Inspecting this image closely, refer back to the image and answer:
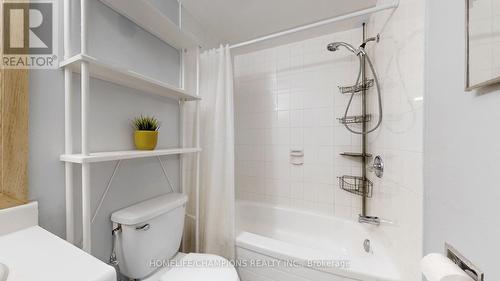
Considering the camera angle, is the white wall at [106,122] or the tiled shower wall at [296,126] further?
the tiled shower wall at [296,126]

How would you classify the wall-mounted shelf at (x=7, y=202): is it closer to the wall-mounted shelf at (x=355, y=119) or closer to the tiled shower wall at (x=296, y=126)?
the tiled shower wall at (x=296, y=126)

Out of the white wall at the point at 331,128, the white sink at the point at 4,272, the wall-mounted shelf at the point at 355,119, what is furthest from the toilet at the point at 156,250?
the wall-mounted shelf at the point at 355,119

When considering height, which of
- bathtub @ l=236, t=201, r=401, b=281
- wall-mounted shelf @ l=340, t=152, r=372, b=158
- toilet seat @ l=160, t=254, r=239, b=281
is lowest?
bathtub @ l=236, t=201, r=401, b=281

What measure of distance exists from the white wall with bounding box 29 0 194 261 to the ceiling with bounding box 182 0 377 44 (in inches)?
11.1

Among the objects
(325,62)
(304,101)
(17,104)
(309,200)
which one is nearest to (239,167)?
(309,200)

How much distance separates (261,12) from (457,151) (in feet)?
5.07

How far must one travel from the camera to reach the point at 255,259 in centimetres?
129

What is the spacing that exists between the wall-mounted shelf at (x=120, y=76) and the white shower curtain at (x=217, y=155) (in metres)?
0.21

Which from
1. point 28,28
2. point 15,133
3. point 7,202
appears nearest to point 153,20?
point 28,28

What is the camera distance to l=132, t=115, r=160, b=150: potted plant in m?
1.05

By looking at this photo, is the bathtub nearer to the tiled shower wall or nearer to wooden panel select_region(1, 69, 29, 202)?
the tiled shower wall

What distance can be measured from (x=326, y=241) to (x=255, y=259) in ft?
2.75

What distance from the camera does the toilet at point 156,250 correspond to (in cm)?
95

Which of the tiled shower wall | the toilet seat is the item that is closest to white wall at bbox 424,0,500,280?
the toilet seat
